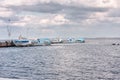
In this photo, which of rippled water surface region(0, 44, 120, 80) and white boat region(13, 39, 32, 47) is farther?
white boat region(13, 39, 32, 47)

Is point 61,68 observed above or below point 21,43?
above

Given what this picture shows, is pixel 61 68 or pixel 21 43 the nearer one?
pixel 61 68

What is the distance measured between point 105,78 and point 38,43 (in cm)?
12945

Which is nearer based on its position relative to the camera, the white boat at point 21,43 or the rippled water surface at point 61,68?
the rippled water surface at point 61,68

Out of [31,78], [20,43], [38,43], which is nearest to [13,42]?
[20,43]

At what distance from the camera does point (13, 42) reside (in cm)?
14162

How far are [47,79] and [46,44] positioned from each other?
13309cm

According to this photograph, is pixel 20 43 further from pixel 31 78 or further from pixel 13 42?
pixel 31 78

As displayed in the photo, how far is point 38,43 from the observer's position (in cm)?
16212

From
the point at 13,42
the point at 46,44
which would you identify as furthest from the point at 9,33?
the point at 46,44

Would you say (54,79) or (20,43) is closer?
(54,79)

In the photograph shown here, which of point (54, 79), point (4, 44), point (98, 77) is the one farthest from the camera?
point (4, 44)

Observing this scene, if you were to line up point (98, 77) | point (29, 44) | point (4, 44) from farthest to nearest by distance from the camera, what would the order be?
point (29, 44) → point (4, 44) → point (98, 77)

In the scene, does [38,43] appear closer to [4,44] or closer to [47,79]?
[4,44]
